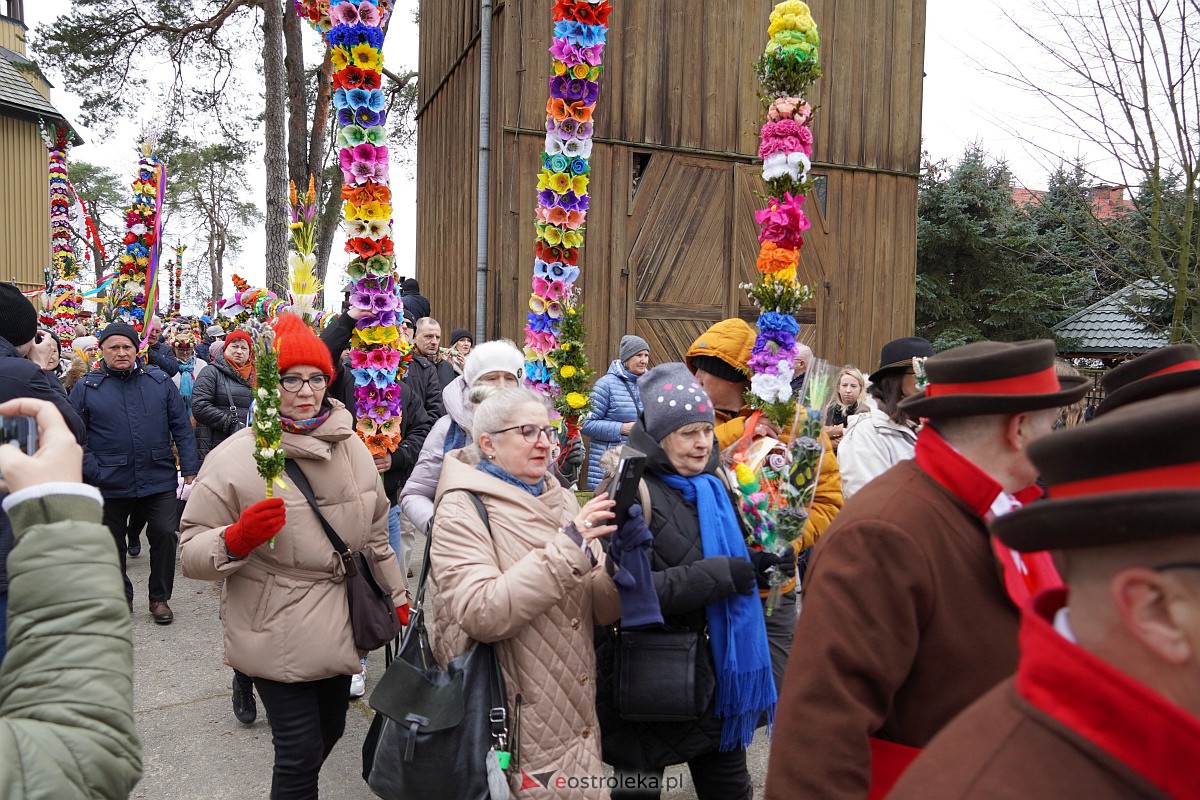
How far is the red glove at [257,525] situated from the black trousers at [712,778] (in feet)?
4.85

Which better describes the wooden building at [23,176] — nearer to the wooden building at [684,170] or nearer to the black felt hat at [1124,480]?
the wooden building at [684,170]

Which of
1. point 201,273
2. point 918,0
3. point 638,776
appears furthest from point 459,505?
point 201,273

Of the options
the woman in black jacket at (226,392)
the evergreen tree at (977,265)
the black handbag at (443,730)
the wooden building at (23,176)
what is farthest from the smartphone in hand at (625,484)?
the wooden building at (23,176)

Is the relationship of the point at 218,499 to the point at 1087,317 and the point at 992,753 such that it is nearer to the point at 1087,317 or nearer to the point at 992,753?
the point at 992,753

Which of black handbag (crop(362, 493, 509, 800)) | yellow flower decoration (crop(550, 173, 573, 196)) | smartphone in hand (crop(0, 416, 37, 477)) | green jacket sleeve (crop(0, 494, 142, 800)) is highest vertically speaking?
yellow flower decoration (crop(550, 173, 573, 196))

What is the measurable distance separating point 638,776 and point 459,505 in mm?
1198

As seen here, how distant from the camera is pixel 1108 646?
3.23ft

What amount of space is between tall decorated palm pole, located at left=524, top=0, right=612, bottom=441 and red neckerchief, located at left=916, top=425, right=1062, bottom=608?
2435mm

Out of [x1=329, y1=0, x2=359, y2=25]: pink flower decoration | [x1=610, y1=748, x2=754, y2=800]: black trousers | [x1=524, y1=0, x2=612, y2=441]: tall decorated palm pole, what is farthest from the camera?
[x1=524, y1=0, x2=612, y2=441]: tall decorated palm pole

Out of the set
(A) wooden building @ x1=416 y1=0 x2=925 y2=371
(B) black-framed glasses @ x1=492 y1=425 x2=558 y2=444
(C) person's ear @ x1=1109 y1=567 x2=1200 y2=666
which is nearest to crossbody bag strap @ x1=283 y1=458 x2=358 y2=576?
(B) black-framed glasses @ x1=492 y1=425 x2=558 y2=444

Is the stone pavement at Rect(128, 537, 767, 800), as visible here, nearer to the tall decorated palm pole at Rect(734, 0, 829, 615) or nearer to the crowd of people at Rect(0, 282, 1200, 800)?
the crowd of people at Rect(0, 282, 1200, 800)

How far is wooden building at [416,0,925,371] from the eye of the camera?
30.6 feet

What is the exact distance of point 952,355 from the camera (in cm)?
194

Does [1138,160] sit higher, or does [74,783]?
[1138,160]
